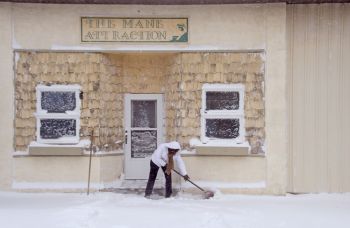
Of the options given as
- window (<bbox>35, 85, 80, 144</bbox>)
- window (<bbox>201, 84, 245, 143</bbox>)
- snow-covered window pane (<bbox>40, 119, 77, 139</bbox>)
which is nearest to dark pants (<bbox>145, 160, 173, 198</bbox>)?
window (<bbox>201, 84, 245, 143</bbox>)

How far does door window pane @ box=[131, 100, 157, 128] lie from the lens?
45.6 ft

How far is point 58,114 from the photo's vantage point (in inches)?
505

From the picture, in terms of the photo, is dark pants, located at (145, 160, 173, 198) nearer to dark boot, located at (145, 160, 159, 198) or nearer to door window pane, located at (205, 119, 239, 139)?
dark boot, located at (145, 160, 159, 198)

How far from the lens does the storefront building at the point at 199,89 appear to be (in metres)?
12.7

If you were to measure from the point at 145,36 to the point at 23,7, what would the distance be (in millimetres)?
2809

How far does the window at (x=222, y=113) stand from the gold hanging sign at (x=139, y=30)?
1.42 metres

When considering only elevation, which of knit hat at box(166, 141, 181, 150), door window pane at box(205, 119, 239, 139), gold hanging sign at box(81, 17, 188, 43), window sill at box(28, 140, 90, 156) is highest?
gold hanging sign at box(81, 17, 188, 43)

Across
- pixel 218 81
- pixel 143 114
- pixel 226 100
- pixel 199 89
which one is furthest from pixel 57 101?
pixel 226 100

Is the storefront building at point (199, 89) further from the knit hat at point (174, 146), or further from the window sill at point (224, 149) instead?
the knit hat at point (174, 146)

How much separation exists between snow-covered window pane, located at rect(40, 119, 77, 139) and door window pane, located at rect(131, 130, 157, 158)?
1.66m

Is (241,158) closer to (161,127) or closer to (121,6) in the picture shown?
(161,127)

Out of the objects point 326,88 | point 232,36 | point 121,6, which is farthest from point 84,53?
point 326,88

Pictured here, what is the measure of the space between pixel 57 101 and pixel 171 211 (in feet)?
13.5

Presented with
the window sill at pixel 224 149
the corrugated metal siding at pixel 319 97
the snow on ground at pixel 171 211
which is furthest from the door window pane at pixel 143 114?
the corrugated metal siding at pixel 319 97
